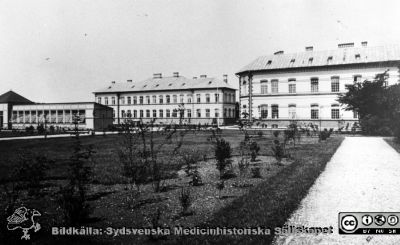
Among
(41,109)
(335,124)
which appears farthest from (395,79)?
(41,109)

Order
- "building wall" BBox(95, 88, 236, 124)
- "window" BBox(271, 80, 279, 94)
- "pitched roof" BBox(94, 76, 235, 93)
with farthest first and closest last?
"pitched roof" BBox(94, 76, 235, 93), "building wall" BBox(95, 88, 236, 124), "window" BBox(271, 80, 279, 94)

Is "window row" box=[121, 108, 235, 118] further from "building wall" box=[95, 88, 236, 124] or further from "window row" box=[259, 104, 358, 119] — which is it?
"window row" box=[259, 104, 358, 119]

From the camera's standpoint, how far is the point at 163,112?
56688mm

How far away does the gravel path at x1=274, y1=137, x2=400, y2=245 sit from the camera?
467 cm

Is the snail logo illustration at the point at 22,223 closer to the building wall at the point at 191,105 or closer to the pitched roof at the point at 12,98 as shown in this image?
the building wall at the point at 191,105

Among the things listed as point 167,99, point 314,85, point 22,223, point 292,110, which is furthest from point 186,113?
point 22,223

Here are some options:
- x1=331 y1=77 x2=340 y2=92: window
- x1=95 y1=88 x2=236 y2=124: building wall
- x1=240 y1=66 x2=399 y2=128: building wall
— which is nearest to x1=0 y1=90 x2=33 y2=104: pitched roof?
x1=95 y1=88 x2=236 y2=124: building wall

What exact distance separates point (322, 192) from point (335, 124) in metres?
32.6

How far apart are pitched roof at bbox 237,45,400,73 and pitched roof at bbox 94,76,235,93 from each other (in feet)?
34.4

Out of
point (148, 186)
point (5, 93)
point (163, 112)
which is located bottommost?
point (148, 186)

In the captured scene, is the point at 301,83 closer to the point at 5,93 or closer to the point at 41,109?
the point at 41,109

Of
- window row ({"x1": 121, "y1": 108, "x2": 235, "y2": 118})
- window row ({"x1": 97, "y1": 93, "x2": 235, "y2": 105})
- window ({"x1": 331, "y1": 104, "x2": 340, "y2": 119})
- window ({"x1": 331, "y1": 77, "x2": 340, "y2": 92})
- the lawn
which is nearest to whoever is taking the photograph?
the lawn

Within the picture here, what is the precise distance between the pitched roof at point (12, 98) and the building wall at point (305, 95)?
36.0 m

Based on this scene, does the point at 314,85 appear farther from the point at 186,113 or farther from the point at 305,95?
the point at 186,113
